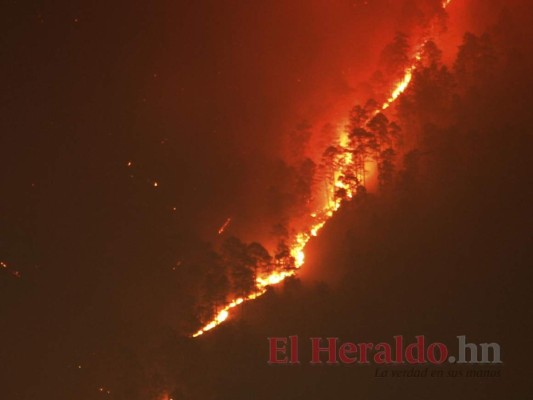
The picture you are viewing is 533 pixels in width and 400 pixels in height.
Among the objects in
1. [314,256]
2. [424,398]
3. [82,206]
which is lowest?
[424,398]

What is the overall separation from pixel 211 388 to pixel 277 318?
2.23 ft

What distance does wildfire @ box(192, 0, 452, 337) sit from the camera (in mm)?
A: 5105

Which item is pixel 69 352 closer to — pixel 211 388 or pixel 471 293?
pixel 211 388

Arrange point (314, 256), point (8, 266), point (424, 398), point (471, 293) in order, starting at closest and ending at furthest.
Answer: point (424, 398)
point (471, 293)
point (314, 256)
point (8, 266)

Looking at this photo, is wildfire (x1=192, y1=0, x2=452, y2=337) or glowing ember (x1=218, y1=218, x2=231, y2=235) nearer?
wildfire (x1=192, y1=0, x2=452, y2=337)

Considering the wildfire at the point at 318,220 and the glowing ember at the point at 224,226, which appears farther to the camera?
the glowing ember at the point at 224,226

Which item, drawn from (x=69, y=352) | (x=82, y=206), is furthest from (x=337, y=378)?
(x=82, y=206)

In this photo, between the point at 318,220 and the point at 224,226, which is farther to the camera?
the point at 224,226

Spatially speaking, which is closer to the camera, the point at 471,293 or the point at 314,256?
the point at 471,293

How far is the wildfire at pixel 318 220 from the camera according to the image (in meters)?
5.11

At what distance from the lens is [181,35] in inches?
227

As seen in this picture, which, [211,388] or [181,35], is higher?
[181,35]

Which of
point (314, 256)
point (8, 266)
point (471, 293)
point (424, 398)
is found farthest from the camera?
point (8, 266)

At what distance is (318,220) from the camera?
5.26 metres
